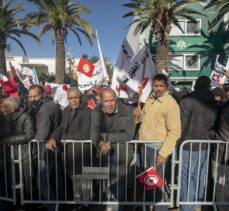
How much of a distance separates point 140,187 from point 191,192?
0.89 meters

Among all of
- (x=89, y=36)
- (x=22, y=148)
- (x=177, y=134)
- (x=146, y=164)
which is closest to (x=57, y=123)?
(x=22, y=148)

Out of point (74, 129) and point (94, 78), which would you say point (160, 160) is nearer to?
point (74, 129)

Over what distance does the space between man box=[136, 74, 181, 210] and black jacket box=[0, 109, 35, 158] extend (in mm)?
1517

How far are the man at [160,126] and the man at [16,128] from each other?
1538 mm

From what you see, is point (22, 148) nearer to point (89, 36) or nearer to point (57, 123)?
point (57, 123)

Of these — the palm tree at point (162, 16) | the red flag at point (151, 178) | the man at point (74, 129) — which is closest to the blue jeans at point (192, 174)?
the red flag at point (151, 178)

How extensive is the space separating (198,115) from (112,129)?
3.94ft

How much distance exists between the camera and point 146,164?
4.07m

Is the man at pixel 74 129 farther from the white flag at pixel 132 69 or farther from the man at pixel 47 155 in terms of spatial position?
the white flag at pixel 132 69

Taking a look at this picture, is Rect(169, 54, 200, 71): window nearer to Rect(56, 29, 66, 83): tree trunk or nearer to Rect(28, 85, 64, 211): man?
Rect(56, 29, 66, 83): tree trunk

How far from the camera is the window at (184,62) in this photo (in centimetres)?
2998

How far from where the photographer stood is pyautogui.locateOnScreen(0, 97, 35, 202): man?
389cm

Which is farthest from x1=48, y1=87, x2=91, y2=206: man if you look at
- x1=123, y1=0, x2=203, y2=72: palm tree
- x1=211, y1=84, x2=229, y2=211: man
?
x1=123, y1=0, x2=203, y2=72: palm tree

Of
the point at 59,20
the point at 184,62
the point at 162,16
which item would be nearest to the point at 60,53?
the point at 59,20
